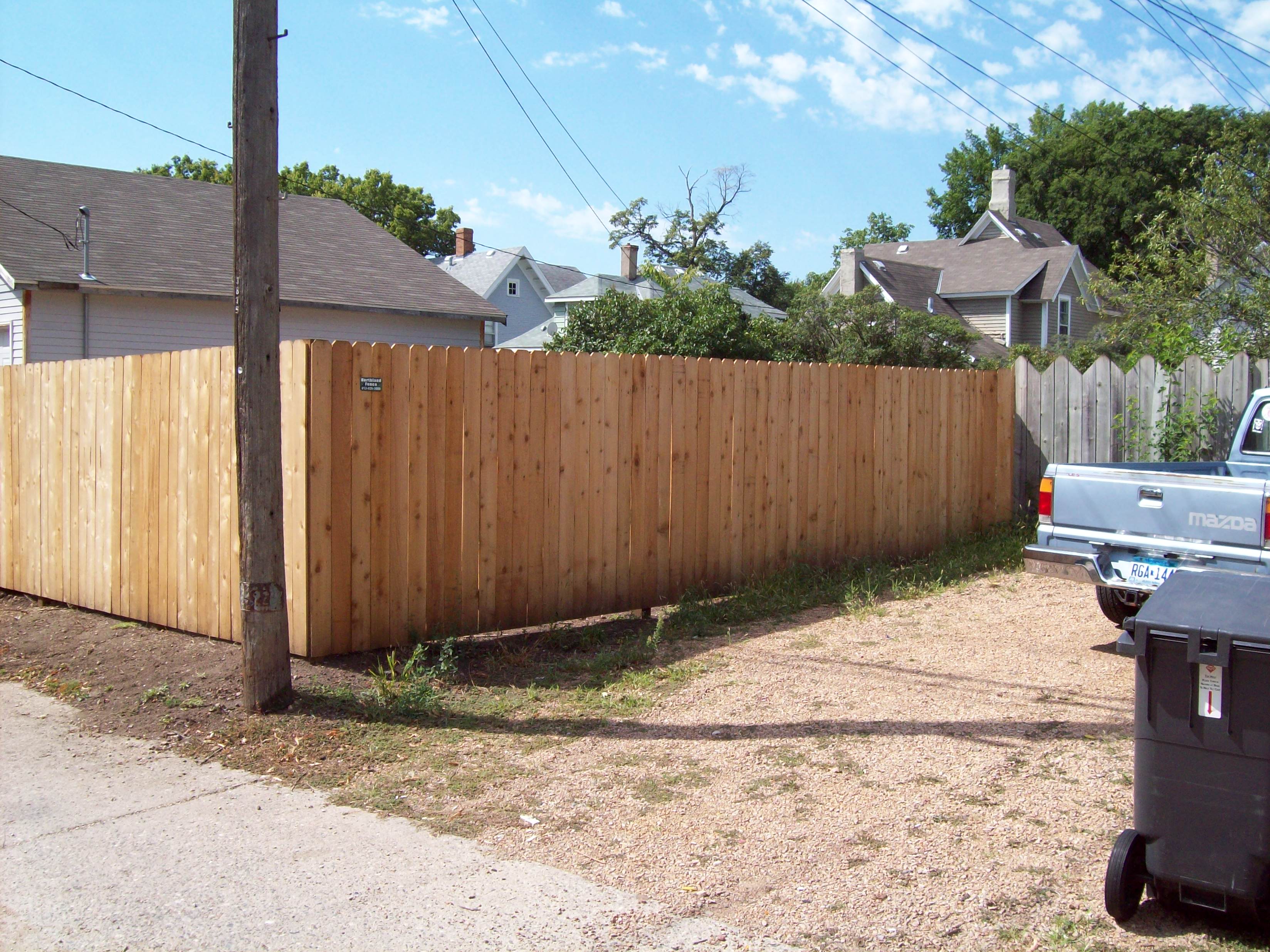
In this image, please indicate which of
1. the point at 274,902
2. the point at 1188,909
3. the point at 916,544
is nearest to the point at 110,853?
the point at 274,902

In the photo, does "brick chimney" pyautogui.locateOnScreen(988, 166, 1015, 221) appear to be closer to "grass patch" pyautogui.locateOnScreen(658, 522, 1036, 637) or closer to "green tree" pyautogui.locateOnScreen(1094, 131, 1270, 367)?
"green tree" pyautogui.locateOnScreen(1094, 131, 1270, 367)

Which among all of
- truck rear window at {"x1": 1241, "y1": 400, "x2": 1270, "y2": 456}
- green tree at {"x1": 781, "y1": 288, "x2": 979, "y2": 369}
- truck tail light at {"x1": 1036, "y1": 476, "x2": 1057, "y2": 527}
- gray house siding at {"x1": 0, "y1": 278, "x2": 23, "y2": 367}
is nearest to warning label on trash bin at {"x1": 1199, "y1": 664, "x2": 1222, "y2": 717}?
truck tail light at {"x1": 1036, "y1": 476, "x2": 1057, "y2": 527}

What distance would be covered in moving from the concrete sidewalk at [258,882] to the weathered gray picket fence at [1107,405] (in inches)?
336

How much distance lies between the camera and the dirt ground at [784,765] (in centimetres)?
388

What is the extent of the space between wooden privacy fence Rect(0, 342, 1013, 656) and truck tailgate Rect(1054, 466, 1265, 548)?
286cm

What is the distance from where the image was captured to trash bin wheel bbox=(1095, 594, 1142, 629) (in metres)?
7.53

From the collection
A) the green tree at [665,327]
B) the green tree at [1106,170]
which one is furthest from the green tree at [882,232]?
the green tree at [665,327]

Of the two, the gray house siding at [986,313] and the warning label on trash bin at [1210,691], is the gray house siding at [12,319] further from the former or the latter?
the gray house siding at [986,313]

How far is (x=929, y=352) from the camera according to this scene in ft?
69.6

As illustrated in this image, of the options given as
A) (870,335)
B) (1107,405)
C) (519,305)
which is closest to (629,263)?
(519,305)

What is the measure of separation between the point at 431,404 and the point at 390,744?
245 cm

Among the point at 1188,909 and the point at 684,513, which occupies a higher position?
the point at 684,513

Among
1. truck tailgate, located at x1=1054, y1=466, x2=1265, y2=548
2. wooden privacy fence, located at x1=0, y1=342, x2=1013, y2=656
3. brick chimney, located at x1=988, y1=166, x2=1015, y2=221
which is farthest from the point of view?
brick chimney, located at x1=988, y1=166, x2=1015, y2=221

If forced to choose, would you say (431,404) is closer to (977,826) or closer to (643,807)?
(643,807)
